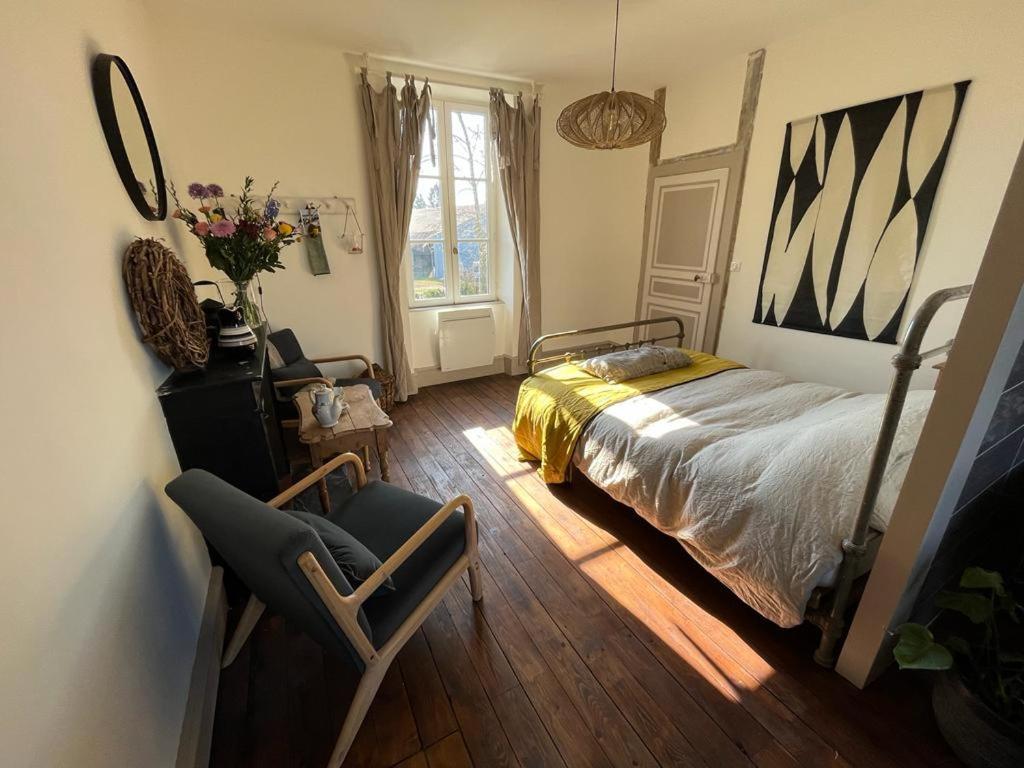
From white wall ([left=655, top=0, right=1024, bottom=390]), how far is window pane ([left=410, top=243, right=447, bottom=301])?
254 centimetres

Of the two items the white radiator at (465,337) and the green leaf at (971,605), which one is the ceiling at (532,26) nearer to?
the white radiator at (465,337)

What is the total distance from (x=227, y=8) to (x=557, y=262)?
291cm

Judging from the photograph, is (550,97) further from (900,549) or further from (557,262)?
(900,549)

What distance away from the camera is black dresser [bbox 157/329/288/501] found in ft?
4.80

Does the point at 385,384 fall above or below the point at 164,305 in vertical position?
below

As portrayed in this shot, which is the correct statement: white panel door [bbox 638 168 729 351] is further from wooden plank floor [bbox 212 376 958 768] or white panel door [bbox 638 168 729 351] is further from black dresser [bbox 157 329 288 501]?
black dresser [bbox 157 329 288 501]

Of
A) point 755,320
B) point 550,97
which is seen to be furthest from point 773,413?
point 550,97

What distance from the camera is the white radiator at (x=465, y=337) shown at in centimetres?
383

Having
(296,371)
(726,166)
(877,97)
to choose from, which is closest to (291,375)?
(296,371)

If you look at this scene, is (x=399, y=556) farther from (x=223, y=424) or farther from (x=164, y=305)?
(x=164, y=305)

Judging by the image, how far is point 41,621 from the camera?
2.30 ft

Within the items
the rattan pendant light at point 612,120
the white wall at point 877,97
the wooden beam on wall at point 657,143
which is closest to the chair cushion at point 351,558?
the rattan pendant light at point 612,120

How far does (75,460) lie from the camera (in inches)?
36.1

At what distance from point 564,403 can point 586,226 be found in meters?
2.57
